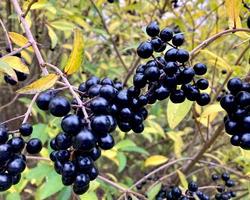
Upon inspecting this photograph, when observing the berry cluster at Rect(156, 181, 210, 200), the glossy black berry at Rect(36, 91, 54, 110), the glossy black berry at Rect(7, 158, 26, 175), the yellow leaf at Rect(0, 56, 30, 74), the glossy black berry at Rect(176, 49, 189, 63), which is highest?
the glossy black berry at Rect(176, 49, 189, 63)

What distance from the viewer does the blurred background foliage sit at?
280 centimetres

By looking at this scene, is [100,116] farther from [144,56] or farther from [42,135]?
[42,135]

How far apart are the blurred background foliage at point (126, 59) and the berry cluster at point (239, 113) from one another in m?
0.76

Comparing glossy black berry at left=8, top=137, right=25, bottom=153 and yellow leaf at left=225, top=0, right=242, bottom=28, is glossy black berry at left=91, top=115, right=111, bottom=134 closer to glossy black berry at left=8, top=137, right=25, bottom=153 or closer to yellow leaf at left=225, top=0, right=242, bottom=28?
glossy black berry at left=8, top=137, right=25, bottom=153

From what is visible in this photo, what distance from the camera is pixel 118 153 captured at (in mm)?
3174

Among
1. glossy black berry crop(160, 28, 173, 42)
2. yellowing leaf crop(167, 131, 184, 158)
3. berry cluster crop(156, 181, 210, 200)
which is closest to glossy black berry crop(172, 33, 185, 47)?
glossy black berry crop(160, 28, 173, 42)

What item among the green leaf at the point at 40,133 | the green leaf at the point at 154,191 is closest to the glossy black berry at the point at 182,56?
the green leaf at the point at 154,191

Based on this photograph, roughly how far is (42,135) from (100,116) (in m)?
1.52

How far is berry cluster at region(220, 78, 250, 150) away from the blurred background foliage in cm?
76

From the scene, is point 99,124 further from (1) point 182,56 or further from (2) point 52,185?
(2) point 52,185

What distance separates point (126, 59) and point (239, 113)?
12.0 feet

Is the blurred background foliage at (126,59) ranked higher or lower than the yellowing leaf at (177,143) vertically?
higher

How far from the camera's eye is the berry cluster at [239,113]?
4.51 ft

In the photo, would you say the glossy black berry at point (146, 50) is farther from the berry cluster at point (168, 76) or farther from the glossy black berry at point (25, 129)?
the glossy black berry at point (25, 129)
